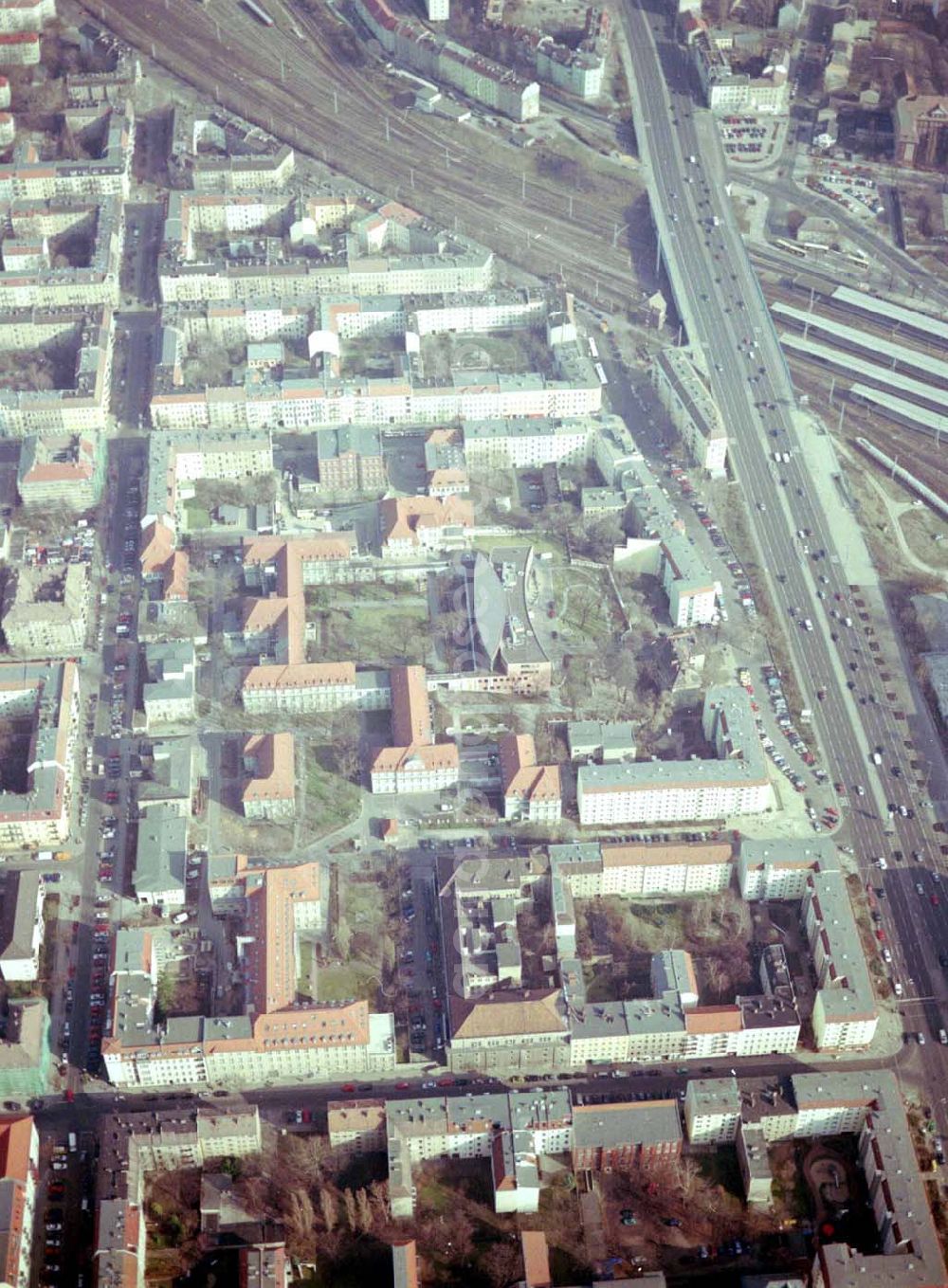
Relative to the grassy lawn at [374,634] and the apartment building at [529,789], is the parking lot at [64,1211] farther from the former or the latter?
the grassy lawn at [374,634]

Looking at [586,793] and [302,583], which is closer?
[586,793]

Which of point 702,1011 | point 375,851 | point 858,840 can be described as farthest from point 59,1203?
point 858,840

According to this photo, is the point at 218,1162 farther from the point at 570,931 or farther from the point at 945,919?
the point at 945,919

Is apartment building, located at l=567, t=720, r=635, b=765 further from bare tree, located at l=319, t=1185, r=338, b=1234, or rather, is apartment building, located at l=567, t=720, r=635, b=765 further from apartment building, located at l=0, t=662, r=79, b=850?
bare tree, located at l=319, t=1185, r=338, b=1234

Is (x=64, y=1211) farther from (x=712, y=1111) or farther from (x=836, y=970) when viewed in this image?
(x=836, y=970)

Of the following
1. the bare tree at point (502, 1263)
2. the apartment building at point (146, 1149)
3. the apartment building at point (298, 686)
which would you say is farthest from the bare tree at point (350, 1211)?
the apartment building at point (298, 686)

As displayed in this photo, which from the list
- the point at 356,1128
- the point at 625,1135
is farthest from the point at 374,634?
the point at 625,1135
